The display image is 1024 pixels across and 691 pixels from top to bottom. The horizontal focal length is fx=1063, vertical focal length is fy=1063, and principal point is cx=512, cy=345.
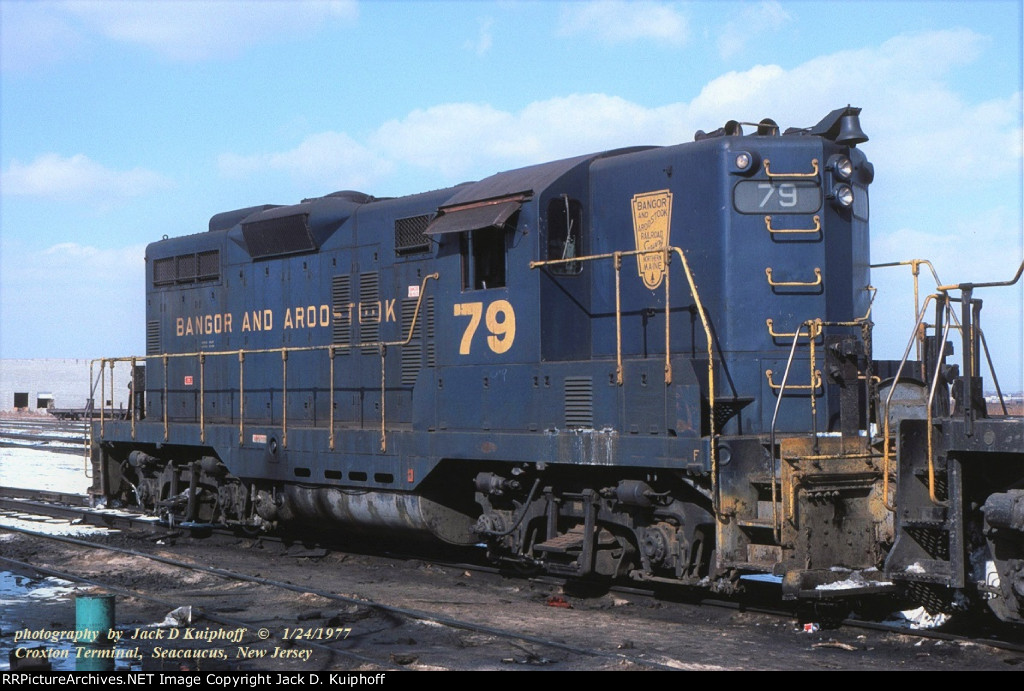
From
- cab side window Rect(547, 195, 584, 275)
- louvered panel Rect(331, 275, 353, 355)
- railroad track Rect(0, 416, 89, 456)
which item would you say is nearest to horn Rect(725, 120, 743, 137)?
cab side window Rect(547, 195, 584, 275)

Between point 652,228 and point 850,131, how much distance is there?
1.91m

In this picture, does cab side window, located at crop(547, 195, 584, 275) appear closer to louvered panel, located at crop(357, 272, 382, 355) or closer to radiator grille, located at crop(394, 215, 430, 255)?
radiator grille, located at crop(394, 215, 430, 255)

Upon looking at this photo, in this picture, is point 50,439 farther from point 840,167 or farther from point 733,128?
point 840,167

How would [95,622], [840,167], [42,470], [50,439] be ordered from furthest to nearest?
[50,439] → [42,470] → [840,167] → [95,622]

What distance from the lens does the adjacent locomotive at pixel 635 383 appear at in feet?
26.5

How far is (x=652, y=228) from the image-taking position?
9719mm

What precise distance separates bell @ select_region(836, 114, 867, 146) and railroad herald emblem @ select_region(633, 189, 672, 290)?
1580 millimetres

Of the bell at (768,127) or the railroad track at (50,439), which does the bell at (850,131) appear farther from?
the railroad track at (50,439)

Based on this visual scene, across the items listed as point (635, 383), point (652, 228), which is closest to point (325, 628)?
point (635, 383)

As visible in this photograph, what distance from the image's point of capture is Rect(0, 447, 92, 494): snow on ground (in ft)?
71.0

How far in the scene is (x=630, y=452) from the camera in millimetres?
8805

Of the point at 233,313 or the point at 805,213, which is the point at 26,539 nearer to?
the point at 233,313

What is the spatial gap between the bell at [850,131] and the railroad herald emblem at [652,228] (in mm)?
1580

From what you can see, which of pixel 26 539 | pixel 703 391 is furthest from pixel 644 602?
pixel 26 539
